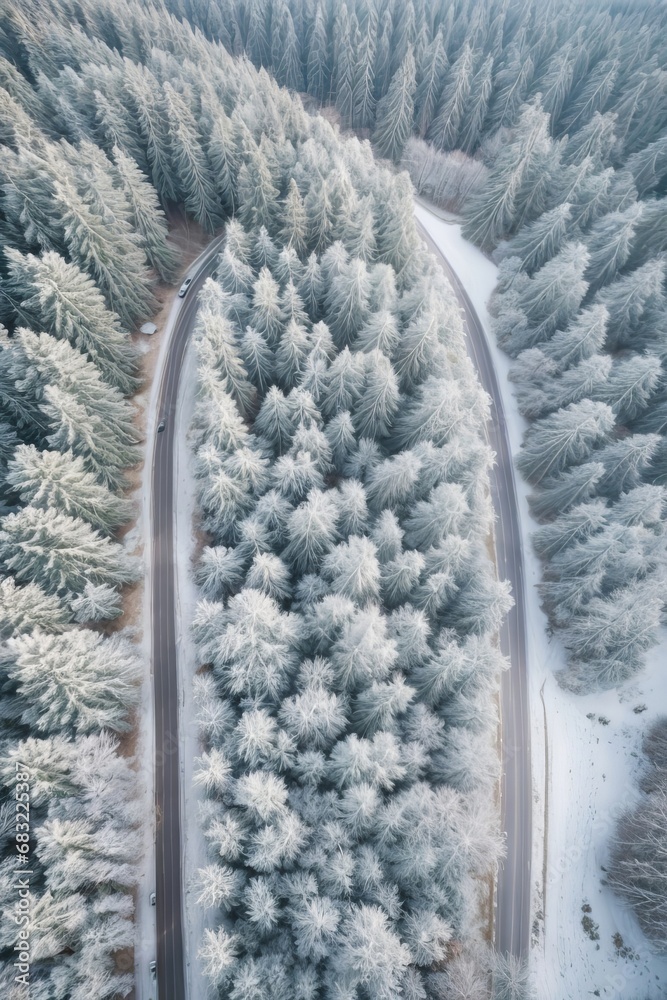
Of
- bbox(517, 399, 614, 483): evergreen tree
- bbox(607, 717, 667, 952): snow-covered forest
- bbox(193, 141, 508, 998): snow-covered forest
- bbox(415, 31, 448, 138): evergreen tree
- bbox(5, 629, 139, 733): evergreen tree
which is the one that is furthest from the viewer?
bbox(415, 31, 448, 138): evergreen tree

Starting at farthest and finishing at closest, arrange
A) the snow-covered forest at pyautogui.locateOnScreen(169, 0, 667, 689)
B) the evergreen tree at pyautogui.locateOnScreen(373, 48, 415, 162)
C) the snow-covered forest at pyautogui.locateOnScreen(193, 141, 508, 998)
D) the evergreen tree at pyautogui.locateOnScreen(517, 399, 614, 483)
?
the evergreen tree at pyautogui.locateOnScreen(373, 48, 415, 162), the evergreen tree at pyautogui.locateOnScreen(517, 399, 614, 483), the snow-covered forest at pyautogui.locateOnScreen(169, 0, 667, 689), the snow-covered forest at pyautogui.locateOnScreen(193, 141, 508, 998)

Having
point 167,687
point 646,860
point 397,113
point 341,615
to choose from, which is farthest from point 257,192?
point 646,860

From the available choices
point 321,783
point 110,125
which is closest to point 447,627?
point 321,783

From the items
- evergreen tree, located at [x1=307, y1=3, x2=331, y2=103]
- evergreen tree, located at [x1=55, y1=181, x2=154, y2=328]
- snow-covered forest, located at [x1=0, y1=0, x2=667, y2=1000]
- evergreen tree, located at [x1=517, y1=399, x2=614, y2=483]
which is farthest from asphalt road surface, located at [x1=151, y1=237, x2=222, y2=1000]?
evergreen tree, located at [x1=307, y1=3, x2=331, y2=103]

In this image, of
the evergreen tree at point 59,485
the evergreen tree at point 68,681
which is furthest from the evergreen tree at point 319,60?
the evergreen tree at point 68,681

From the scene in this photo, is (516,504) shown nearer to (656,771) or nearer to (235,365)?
(656,771)

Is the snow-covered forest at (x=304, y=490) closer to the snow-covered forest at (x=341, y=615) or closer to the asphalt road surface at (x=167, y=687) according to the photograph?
the snow-covered forest at (x=341, y=615)

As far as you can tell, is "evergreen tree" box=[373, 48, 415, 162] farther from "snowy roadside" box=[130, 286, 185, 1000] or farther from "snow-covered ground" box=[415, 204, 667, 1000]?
"snow-covered ground" box=[415, 204, 667, 1000]
